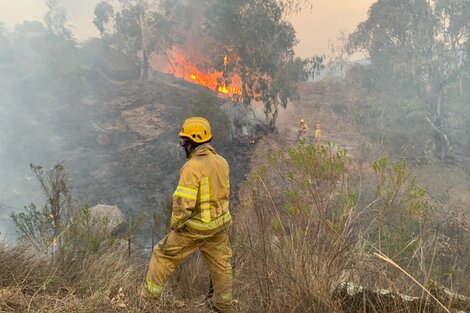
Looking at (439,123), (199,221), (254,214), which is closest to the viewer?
(199,221)

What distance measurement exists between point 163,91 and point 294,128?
24.2 feet

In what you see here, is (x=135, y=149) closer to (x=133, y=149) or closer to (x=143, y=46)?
(x=133, y=149)

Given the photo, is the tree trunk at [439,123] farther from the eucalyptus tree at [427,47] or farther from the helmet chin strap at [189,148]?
the helmet chin strap at [189,148]

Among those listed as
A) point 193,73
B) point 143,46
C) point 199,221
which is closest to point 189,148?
point 199,221

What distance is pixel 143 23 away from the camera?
23.6 m

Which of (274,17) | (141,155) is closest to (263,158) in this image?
(141,155)

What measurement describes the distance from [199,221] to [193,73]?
74.2 ft

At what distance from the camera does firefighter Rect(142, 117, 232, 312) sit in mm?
2785

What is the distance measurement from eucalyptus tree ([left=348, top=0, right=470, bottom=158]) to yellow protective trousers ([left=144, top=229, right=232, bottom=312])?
16.2m

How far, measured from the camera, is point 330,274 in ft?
6.45

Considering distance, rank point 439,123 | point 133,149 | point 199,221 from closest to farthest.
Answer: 1. point 199,221
2. point 133,149
3. point 439,123

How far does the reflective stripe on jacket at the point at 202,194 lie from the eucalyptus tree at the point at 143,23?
21.6 meters

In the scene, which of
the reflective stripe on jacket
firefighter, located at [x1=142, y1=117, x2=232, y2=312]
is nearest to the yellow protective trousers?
firefighter, located at [x1=142, y1=117, x2=232, y2=312]

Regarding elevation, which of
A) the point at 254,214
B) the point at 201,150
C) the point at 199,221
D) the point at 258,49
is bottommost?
the point at 254,214
